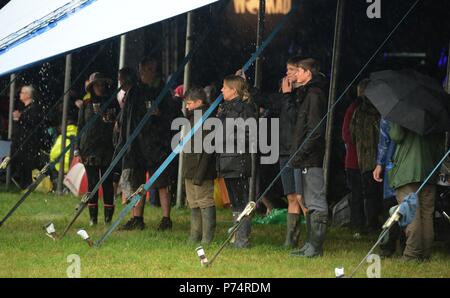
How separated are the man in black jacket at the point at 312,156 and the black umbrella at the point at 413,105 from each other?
0.54m

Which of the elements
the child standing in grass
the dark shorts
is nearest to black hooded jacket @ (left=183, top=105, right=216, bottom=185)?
the child standing in grass

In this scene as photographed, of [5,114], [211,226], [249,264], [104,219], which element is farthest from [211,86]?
[5,114]

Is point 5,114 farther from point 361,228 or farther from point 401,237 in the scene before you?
point 401,237

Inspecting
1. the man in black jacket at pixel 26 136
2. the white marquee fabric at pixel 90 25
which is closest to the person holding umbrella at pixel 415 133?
the white marquee fabric at pixel 90 25

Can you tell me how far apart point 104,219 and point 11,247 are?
7.27 feet

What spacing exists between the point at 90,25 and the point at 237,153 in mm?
1949

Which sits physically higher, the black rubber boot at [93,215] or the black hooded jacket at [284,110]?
the black hooded jacket at [284,110]

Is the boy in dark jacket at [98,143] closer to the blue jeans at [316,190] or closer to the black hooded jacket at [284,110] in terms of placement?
the black hooded jacket at [284,110]

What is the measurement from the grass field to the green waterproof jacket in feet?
2.37

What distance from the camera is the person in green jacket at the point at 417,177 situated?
31.3ft

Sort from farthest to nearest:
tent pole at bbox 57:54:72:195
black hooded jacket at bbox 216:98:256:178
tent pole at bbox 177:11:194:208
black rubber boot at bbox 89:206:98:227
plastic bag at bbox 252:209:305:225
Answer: tent pole at bbox 57:54:72:195 < tent pole at bbox 177:11:194:208 < plastic bag at bbox 252:209:305:225 < black rubber boot at bbox 89:206:98:227 < black hooded jacket at bbox 216:98:256:178

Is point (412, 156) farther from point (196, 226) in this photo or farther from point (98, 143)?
point (98, 143)

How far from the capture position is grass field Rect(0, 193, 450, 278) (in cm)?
916

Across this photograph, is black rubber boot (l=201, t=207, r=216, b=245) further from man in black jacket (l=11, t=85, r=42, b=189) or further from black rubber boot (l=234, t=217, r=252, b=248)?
man in black jacket (l=11, t=85, r=42, b=189)
